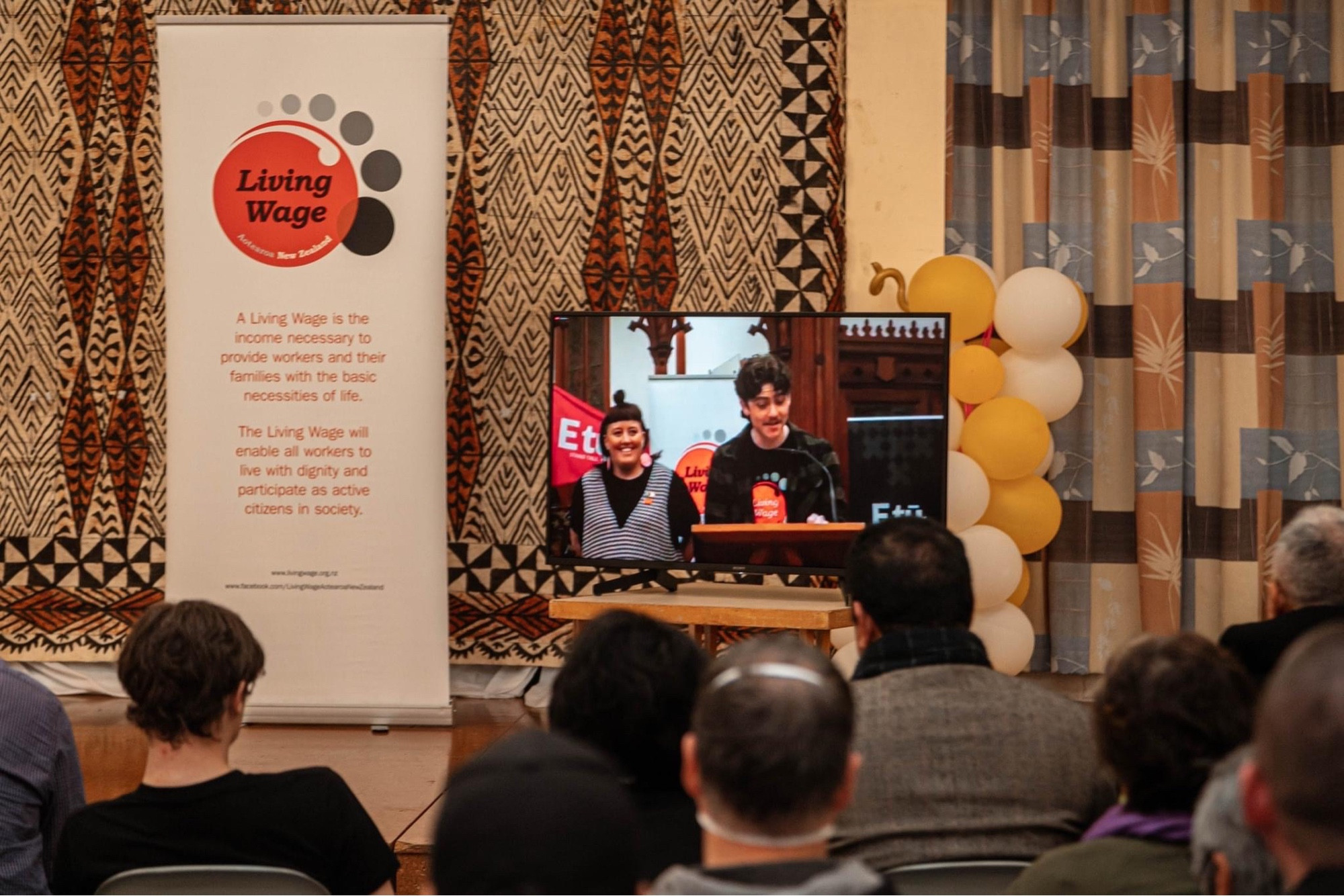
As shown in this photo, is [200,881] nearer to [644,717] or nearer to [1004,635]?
[644,717]

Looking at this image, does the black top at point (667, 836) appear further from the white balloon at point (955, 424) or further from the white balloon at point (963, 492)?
the white balloon at point (955, 424)

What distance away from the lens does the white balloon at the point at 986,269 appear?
4.46 m

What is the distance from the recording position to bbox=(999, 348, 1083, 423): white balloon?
14.4 ft

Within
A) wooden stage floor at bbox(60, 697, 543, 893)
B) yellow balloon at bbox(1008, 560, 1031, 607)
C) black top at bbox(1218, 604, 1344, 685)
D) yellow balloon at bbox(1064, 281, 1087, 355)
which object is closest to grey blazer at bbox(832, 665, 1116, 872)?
black top at bbox(1218, 604, 1344, 685)

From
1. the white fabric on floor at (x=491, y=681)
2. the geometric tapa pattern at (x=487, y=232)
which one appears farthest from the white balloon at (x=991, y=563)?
the white fabric on floor at (x=491, y=681)

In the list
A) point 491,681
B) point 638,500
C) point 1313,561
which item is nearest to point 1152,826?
point 1313,561

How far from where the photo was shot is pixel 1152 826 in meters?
1.44

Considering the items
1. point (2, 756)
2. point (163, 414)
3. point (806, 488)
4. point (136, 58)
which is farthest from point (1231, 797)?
point (136, 58)

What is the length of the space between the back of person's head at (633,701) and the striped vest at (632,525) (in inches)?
104

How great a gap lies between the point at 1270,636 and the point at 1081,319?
231 centimetres

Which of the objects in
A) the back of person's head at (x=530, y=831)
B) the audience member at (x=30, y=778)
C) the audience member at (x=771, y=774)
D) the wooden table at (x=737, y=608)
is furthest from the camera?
the wooden table at (x=737, y=608)

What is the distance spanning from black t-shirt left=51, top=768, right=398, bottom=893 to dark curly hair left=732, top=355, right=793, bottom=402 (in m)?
2.60

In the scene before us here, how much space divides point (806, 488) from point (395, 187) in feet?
5.66

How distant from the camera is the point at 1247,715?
1.43 m
